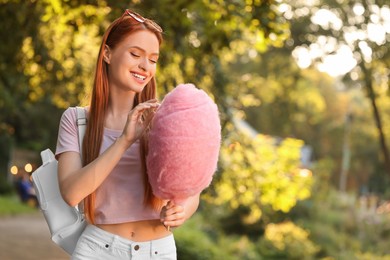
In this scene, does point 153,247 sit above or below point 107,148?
below

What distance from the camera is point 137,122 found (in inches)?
114

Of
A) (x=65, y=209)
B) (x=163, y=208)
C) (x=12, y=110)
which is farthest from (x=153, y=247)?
(x=12, y=110)

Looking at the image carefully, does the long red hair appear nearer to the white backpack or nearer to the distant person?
the white backpack

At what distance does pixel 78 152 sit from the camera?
10.0 ft

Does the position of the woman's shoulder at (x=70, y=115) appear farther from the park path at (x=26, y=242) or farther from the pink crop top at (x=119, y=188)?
the park path at (x=26, y=242)

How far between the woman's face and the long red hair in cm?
2

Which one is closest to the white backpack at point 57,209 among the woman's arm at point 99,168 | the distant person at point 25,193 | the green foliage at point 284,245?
the woman's arm at point 99,168

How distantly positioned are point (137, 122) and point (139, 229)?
392mm

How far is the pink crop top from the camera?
3.04 meters

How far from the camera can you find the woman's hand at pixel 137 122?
2.87 meters

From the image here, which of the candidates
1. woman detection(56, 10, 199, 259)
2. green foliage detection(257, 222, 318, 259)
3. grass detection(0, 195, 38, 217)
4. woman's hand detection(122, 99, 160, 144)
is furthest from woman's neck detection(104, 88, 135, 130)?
grass detection(0, 195, 38, 217)

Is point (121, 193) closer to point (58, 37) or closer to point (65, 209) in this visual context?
point (65, 209)

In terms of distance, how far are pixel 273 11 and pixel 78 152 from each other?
451 cm

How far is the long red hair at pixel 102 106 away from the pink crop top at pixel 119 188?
0.09 ft
